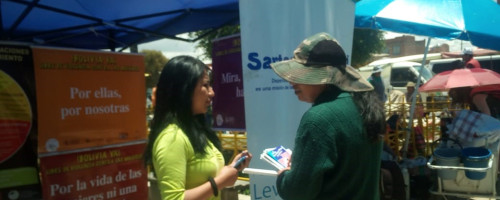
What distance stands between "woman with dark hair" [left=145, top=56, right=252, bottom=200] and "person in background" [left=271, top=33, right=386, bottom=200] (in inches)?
14.0

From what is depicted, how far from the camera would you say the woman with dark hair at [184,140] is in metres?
1.72

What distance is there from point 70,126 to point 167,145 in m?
A: 1.47

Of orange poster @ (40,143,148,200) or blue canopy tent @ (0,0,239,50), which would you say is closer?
orange poster @ (40,143,148,200)

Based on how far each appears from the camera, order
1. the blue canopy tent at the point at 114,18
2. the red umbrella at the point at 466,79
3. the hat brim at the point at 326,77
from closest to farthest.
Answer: the hat brim at the point at 326,77, the blue canopy tent at the point at 114,18, the red umbrella at the point at 466,79

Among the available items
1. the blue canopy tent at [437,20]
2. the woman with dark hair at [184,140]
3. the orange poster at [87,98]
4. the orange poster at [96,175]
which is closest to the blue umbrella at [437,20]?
the blue canopy tent at [437,20]

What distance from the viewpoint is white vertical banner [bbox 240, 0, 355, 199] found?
8.43 feet

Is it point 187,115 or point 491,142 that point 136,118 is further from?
point 491,142

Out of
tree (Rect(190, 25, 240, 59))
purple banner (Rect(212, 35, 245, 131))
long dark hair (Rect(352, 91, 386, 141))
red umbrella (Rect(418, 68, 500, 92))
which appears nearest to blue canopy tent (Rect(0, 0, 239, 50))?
tree (Rect(190, 25, 240, 59))

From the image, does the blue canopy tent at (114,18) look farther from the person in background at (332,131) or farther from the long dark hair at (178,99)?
the person in background at (332,131)

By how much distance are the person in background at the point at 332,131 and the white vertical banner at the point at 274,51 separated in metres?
0.92

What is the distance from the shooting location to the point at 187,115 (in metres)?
1.90

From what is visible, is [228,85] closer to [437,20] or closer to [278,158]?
[278,158]

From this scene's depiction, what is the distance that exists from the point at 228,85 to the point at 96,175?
1488 millimetres

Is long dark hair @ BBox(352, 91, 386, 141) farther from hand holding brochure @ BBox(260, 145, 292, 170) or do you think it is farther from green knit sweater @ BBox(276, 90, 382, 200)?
hand holding brochure @ BBox(260, 145, 292, 170)
